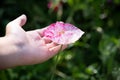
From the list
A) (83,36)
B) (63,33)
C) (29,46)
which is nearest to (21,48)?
(29,46)

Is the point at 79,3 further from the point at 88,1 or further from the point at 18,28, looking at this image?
the point at 18,28

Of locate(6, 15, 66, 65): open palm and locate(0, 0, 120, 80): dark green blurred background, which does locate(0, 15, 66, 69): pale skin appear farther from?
locate(0, 0, 120, 80): dark green blurred background

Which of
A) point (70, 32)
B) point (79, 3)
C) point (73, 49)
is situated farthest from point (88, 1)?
point (70, 32)

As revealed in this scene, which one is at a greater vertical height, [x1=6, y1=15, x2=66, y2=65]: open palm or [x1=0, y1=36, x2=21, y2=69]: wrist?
[x1=6, y1=15, x2=66, y2=65]: open palm

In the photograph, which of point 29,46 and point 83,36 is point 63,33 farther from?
point 83,36

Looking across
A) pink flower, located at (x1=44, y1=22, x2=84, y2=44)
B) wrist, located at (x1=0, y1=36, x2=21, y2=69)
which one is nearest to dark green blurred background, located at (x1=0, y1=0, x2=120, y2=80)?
pink flower, located at (x1=44, y1=22, x2=84, y2=44)

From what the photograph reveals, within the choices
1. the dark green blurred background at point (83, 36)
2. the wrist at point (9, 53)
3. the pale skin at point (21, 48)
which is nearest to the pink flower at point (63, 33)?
the pale skin at point (21, 48)
